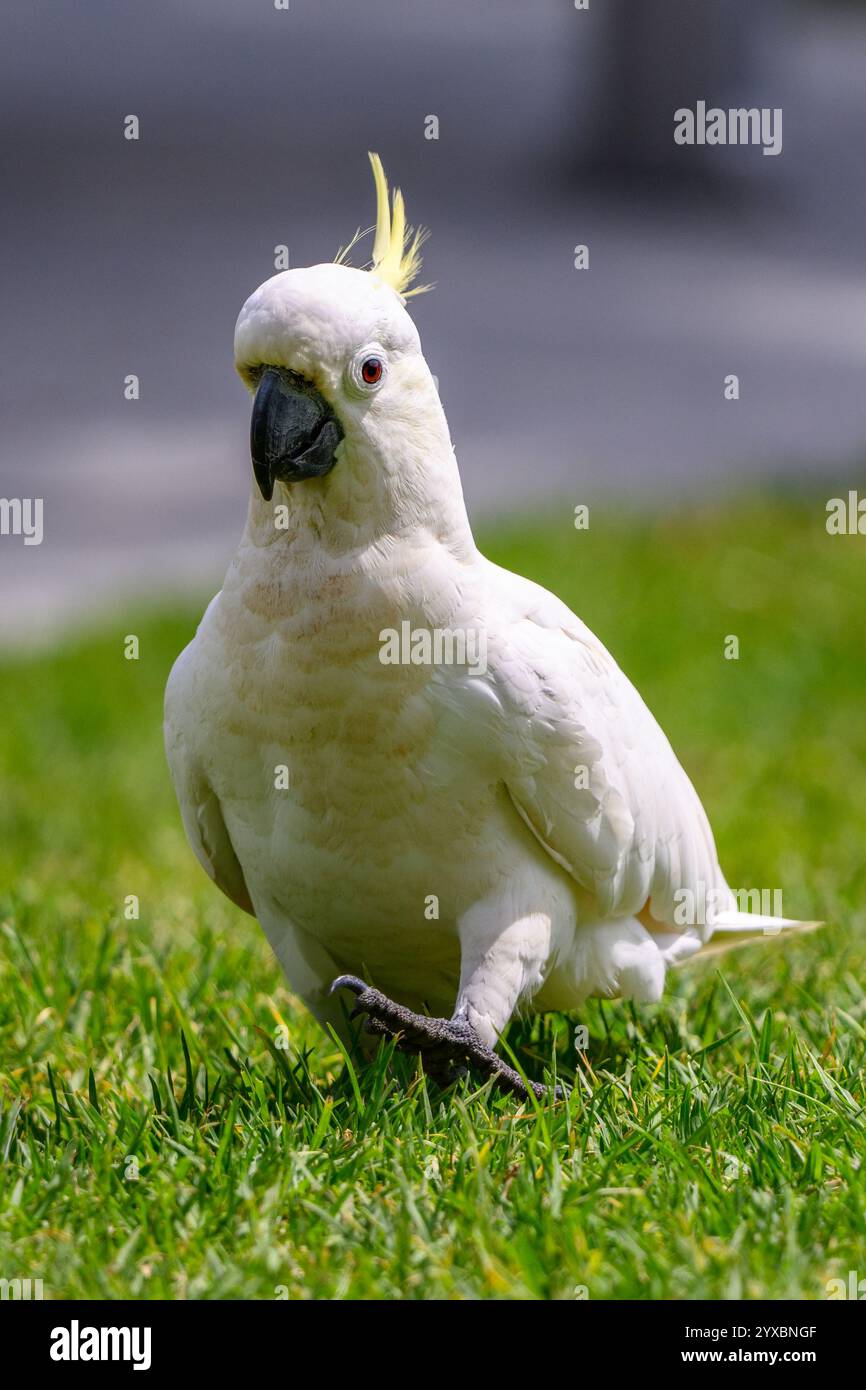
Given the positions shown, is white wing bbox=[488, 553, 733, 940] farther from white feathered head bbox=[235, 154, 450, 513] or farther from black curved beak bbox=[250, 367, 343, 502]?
black curved beak bbox=[250, 367, 343, 502]

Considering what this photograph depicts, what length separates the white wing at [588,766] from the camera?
2973 millimetres

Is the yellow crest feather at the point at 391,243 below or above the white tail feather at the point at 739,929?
above

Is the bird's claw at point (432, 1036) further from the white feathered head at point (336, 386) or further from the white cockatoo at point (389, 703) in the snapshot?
the white feathered head at point (336, 386)

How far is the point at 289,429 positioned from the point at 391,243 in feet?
1.90

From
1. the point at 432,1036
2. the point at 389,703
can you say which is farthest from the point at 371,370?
the point at 432,1036

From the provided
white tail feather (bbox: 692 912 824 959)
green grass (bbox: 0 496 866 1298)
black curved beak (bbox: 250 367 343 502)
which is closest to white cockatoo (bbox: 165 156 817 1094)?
black curved beak (bbox: 250 367 343 502)

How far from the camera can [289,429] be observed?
9.11ft

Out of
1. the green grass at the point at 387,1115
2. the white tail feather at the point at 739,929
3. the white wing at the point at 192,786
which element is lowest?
the green grass at the point at 387,1115

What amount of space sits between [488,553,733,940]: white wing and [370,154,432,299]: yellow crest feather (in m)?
0.63

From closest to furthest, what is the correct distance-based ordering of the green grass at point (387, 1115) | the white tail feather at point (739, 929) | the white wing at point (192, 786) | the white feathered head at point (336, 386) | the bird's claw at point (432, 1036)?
the green grass at point (387, 1115) < the white feathered head at point (336, 386) < the bird's claw at point (432, 1036) < the white wing at point (192, 786) < the white tail feather at point (739, 929)

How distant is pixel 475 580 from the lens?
3.04 meters

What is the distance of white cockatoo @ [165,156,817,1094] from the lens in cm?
284

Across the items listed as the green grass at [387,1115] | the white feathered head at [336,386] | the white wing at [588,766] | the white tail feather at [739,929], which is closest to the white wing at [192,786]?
the green grass at [387,1115]
